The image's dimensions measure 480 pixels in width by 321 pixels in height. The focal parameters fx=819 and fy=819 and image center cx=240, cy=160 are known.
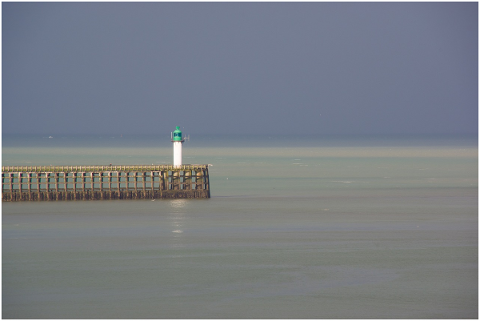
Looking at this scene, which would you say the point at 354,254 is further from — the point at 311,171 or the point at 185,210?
the point at 311,171

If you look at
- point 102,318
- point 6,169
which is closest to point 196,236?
point 102,318

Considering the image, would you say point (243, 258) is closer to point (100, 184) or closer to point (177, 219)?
point (177, 219)

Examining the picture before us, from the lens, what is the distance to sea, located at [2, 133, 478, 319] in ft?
82.8

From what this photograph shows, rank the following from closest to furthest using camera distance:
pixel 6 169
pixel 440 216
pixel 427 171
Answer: pixel 440 216, pixel 6 169, pixel 427 171

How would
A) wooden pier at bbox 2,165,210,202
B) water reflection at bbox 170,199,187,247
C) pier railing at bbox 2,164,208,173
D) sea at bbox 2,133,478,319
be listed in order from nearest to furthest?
sea at bbox 2,133,478,319 → water reflection at bbox 170,199,187,247 → pier railing at bbox 2,164,208,173 → wooden pier at bbox 2,165,210,202

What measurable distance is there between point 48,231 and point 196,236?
23.3ft

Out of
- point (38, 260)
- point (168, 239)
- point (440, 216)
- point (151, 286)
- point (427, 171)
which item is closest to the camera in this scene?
point (151, 286)

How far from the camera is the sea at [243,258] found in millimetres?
25234

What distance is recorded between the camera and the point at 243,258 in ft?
105

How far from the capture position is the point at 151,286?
90.1ft

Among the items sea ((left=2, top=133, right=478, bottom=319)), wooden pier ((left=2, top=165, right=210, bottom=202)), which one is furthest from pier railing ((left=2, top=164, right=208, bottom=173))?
sea ((left=2, top=133, right=478, bottom=319))

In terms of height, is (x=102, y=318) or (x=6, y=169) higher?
(x=6, y=169)

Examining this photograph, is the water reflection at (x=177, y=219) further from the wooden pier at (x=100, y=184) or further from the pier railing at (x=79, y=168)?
the pier railing at (x=79, y=168)

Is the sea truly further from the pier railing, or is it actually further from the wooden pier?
the pier railing
